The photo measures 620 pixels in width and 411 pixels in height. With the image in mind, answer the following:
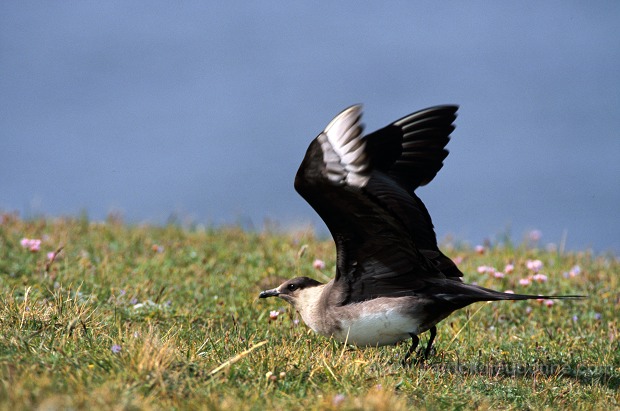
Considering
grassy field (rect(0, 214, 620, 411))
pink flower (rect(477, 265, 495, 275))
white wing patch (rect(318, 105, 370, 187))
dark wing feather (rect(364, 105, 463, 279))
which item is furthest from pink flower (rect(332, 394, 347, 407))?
pink flower (rect(477, 265, 495, 275))

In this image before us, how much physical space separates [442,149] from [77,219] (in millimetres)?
6310

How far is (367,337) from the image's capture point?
6.14m

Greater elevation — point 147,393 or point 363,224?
→ point 363,224

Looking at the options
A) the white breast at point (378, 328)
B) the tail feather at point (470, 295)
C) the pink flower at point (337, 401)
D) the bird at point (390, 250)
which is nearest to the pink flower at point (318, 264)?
the bird at point (390, 250)

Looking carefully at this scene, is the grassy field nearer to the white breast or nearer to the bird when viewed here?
the white breast

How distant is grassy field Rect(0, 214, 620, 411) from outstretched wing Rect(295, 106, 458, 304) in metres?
0.57

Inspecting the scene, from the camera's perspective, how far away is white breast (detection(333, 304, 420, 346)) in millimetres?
6059

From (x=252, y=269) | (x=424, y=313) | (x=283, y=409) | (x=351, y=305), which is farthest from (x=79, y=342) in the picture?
(x=252, y=269)

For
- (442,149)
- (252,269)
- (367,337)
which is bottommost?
(367,337)

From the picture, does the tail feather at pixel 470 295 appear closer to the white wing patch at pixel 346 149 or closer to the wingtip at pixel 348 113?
the white wing patch at pixel 346 149

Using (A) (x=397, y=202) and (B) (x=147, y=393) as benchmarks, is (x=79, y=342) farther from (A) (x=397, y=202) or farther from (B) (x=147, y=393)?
(A) (x=397, y=202)

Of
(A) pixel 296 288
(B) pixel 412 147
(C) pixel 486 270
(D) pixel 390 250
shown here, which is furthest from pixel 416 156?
(C) pixel 486 270

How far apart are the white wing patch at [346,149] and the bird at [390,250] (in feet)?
0.34

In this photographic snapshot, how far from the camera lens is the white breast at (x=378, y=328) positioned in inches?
239
